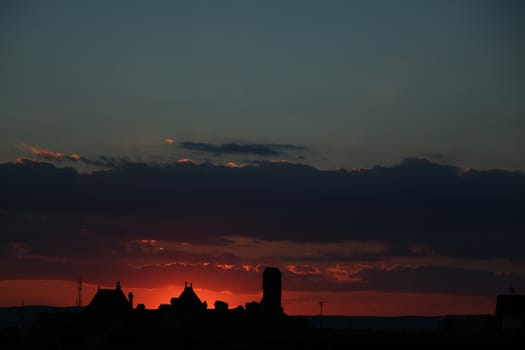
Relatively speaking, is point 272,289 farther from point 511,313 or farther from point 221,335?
point 511,313

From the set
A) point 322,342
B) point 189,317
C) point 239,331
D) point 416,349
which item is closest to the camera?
point 416,349

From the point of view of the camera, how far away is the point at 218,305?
166500 mm

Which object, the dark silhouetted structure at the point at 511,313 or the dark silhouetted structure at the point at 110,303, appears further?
the dark silhouetted structure at the point at 110,303

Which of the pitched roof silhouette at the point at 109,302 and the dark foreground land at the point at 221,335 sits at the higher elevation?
the pitched roof silhouette at the point at 109,302

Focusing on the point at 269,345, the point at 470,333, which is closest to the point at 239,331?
the point at 269,345

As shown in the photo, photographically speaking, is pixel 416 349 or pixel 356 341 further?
pixel 356 341

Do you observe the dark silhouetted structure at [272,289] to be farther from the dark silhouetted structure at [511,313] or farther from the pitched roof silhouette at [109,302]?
the dark silhouetted structure at [511,313]

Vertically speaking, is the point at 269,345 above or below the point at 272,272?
below

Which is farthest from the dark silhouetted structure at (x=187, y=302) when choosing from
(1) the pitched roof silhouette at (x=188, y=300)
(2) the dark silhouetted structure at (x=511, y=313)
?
(2) the dark silhouetted structure at (x=511, y=313)

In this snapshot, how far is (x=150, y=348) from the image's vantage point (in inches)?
5266

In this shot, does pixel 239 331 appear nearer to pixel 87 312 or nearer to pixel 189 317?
pixel 189 317

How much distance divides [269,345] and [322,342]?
7.40m

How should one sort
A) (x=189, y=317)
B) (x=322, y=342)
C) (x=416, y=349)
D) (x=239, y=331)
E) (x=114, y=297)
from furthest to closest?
(x=114, y=297) → (x=189, y=317) → (x=239, y=331) → (x=322, y=342) → (x=416, y=349)

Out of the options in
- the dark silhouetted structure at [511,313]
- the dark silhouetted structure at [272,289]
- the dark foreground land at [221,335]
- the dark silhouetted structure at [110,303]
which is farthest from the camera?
the dark silhouetted structure at [272,289]
